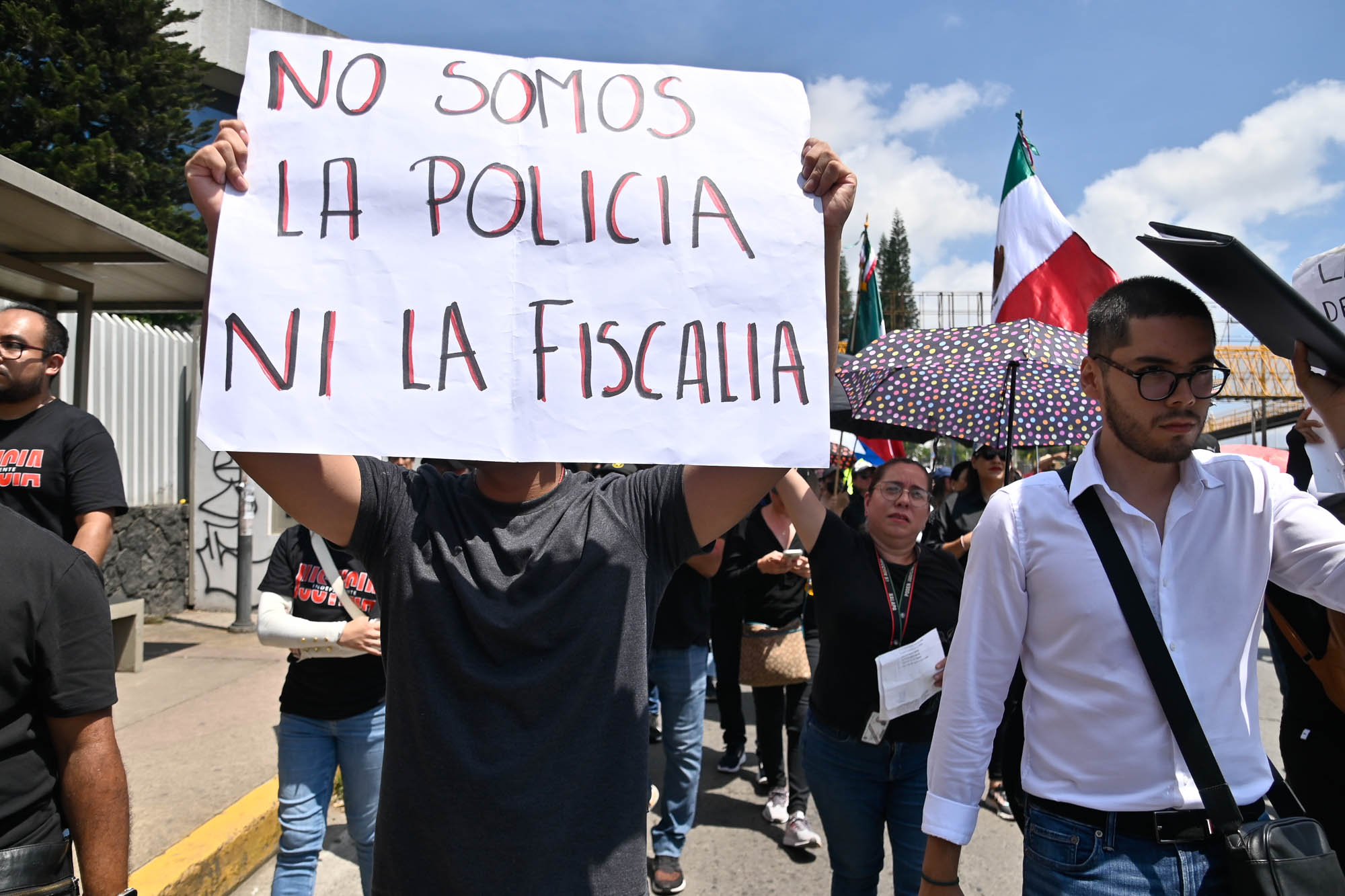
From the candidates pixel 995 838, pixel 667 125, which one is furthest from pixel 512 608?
pixel 995 838

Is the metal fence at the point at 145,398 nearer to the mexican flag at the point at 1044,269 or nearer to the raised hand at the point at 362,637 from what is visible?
the raised hand at the point at 362,637

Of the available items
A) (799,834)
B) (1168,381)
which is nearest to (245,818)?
(799,834)

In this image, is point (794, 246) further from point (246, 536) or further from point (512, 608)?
point (246, 536)

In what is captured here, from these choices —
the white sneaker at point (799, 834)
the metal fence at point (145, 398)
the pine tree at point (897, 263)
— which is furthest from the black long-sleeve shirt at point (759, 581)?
the pine tree at point (897, 263)

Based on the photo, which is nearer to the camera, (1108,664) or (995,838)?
(1108,664)

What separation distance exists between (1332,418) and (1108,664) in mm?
857

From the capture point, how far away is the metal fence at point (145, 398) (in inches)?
355

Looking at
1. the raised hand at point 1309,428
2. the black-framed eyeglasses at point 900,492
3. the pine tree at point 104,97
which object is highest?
the pine tree at point 104,97

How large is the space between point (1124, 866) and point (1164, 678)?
0.39 meters

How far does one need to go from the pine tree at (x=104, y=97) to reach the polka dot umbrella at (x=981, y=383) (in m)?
17.0

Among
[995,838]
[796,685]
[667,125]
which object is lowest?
[995,838]

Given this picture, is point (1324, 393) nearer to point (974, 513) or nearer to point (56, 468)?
point (974, 513)

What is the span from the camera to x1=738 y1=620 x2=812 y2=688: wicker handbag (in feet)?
15.8

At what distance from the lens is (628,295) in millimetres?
1788
